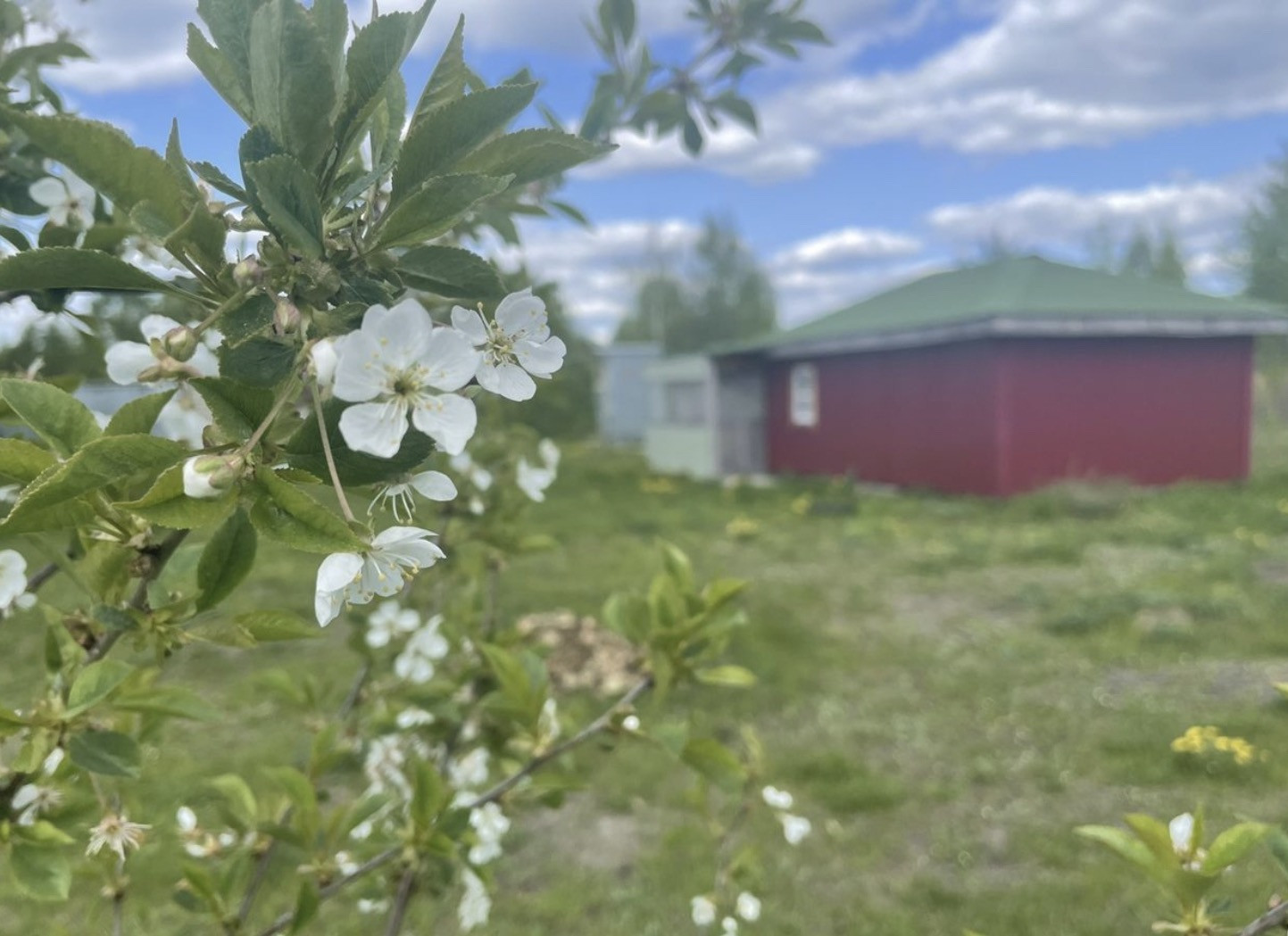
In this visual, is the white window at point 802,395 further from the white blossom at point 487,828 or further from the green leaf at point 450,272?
the green leaf at point 450,272

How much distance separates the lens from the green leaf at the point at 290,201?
1.83ft

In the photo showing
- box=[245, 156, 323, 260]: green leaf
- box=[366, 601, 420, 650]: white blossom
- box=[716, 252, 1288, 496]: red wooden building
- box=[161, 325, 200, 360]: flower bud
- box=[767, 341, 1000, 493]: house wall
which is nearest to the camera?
box=[245, 156, 323, 260]: green leaf

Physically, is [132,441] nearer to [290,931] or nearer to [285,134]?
[285,134]

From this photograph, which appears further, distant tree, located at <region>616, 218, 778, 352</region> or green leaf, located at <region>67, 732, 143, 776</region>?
distant tree, located at <region>616, 218, 778, 352</region>

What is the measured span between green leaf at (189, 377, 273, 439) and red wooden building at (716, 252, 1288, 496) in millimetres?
10843

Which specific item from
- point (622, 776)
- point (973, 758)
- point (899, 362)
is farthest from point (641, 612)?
point (899, 362)

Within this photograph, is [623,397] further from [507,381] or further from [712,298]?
[507,381]

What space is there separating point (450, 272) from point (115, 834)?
0.75 metres

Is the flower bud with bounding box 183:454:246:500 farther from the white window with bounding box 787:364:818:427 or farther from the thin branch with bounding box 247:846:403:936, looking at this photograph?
the white window with bounding box 787:364:818:427

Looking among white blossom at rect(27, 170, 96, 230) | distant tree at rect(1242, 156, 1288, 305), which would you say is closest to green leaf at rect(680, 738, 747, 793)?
white blossom at rect(27, 170, 96, 230)

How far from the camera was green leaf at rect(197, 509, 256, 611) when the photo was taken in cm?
76

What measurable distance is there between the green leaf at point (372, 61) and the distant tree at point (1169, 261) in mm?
48834

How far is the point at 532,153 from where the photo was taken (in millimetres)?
721

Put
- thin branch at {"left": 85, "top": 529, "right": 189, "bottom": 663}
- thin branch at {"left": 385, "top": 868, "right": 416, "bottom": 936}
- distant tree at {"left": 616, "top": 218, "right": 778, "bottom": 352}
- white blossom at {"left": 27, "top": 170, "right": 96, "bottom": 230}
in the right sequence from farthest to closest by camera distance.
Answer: distant tree at {"left": 616, "top": 218, "right": 778, "bottom": 352}
thin branch at {"left": 385, "top": 868, "right": 416, "bottom": 936}
white blossom at {"left": 27, "top": 170, "right": 96, "bottom": 230}
thin branch at {"left": 85, "top": 529, "right": 189, "bottom": 663}
